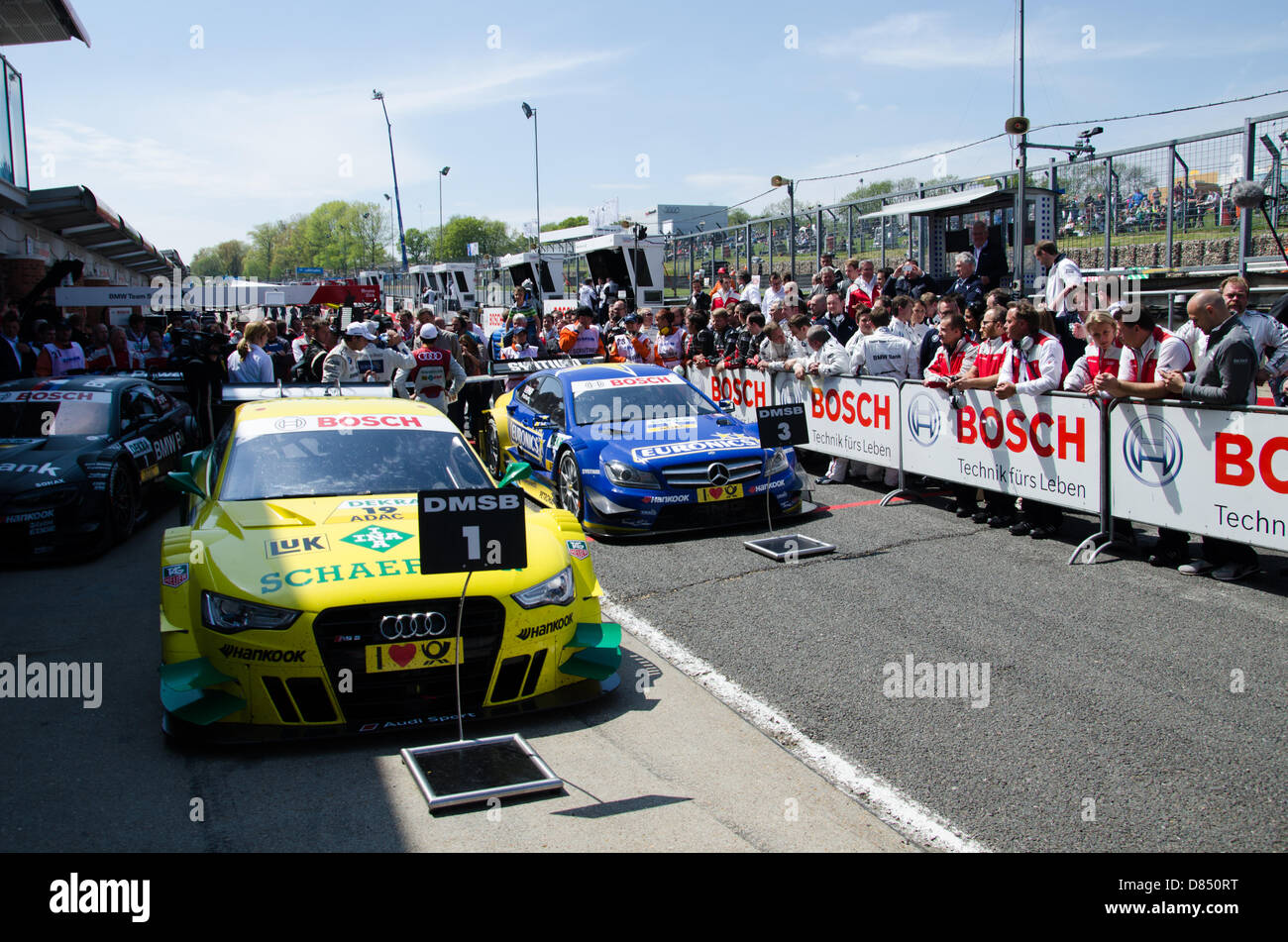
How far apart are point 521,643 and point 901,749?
183 cm

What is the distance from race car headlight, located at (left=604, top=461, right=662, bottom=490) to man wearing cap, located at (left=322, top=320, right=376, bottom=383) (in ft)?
15.3

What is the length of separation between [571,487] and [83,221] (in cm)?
2081

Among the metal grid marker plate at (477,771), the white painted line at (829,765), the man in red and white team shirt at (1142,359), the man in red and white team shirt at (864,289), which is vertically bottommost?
the white painted line at (829,765)

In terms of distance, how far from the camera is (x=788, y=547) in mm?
7996

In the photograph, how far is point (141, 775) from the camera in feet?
14.1

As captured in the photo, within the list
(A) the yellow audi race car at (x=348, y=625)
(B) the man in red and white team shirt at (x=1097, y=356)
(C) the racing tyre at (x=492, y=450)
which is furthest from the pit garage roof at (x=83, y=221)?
(B) the man in red and white team shirt at (x=1097, y=356)

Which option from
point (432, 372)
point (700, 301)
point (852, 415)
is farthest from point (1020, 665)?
point (700, 301)

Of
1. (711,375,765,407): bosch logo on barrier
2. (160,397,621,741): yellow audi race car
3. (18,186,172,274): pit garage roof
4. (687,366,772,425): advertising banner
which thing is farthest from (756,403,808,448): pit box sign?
(18,186,172,274): pit garage roof

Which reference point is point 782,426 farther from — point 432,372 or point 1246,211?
point 1246,211

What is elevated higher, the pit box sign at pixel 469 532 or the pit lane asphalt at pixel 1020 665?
the pit box sign at pixel 469 532

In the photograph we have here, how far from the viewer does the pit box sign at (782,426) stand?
8.71 m

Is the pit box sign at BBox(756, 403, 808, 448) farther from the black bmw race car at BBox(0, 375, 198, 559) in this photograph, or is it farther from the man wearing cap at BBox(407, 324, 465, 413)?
the black bmw race car at BBox(0, 375, 198, 559)

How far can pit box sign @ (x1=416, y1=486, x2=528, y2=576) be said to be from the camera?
446cm

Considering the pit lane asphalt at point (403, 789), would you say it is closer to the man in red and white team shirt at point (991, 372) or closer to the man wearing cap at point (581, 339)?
the man in red and white team shirt at point (991, 372)
